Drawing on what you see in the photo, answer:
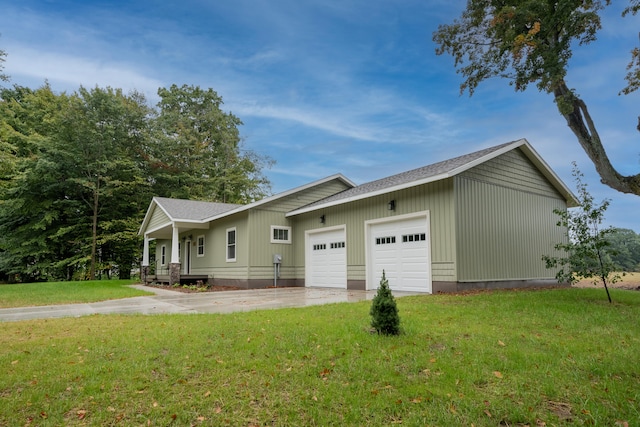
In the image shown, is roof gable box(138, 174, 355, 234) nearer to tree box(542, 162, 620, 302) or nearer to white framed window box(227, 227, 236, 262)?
white framed window box(227, 227, 236, 262)

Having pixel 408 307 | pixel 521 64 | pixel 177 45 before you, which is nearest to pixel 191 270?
pixel 177 45

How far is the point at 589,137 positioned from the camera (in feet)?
36.9

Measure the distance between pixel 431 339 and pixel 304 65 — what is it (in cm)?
1344

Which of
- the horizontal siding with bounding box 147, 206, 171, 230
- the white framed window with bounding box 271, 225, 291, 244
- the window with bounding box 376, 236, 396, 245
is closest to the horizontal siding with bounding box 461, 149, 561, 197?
the window with bounding box 376, 236, 396, 245

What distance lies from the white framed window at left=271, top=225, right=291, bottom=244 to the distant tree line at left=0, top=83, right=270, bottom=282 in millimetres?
12839

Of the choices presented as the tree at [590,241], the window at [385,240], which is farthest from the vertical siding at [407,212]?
the tree at [590,241]

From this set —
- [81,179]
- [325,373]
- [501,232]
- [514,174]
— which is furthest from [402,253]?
[81,179]

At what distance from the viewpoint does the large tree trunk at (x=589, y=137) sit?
427 inches

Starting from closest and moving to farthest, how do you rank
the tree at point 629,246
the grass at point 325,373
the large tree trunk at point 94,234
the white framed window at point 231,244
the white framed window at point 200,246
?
the grass at point 325,373, the white framed window at point 231,244, the white framed window at point 200,246, the large tree trunk at point 94,234, the tree at point 629,246

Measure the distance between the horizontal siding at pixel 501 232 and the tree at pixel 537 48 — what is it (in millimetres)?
2323

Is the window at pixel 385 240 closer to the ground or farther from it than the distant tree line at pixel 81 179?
closer to the ground

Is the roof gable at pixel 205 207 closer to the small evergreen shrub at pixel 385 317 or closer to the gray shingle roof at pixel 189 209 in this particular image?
the gray shingle roof at pixel 189 209

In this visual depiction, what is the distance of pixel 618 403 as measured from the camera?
116 inches

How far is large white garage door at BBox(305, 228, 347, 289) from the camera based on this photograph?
13.7 metres
